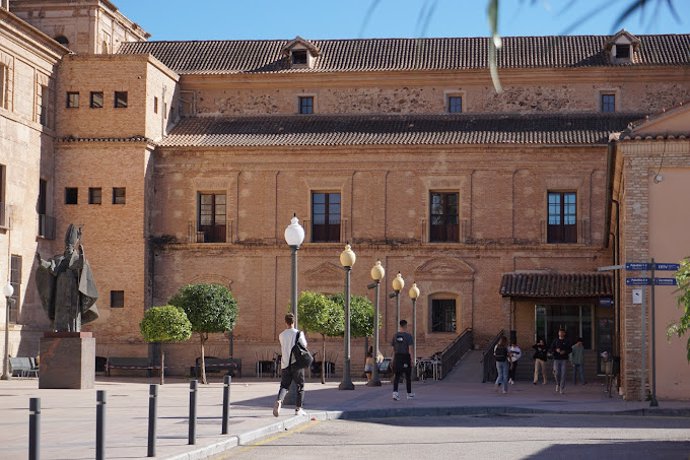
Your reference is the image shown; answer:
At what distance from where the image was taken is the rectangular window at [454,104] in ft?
157

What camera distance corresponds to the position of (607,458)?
13375 millimetres

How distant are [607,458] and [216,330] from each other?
26107 millimetres

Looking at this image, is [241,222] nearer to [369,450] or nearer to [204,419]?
[204,419]

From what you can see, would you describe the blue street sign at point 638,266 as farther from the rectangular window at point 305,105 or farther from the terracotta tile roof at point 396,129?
the rectangular window at point 305,105

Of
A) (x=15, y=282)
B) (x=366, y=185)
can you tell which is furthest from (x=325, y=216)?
Result: (x=15, y=282)

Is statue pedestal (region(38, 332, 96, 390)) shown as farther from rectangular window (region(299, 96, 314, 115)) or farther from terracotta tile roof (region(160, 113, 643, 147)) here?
rectangular window (region(299, 96, 314, 115))

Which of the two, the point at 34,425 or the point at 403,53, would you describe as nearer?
the point at 34,425

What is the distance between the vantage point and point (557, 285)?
1689 inches

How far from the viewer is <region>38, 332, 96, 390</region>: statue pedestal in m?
24.6

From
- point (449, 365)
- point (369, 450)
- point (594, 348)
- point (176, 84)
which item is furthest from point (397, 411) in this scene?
point (176, 84)

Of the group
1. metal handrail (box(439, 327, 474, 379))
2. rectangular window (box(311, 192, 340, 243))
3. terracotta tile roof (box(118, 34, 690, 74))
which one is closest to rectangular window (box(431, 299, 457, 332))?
metal handrail (box(439, 327, 474, 379))

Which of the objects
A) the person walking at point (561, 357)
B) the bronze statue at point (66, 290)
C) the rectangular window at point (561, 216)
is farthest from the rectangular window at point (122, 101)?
the person walking at point (561, 357)

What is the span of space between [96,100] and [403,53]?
40.8ft

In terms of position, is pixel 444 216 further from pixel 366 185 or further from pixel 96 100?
pixel 96 100
